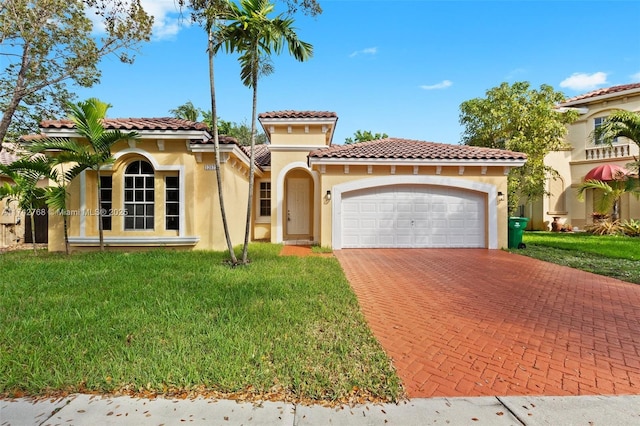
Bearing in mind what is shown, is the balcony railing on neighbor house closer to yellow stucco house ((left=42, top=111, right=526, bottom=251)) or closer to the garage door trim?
yellow stucco house ((left=42, top=111, right=526, bottom=251))

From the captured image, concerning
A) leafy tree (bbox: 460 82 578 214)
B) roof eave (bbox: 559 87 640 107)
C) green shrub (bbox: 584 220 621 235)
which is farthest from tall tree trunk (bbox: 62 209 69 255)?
roof eave (bbox: 559 87 640 107)

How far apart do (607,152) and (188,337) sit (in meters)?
25.6

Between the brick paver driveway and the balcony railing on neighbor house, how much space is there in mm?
16478

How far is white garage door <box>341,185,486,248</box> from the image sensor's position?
11992mm

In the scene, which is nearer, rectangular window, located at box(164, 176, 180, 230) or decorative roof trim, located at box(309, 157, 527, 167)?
rectangular window, located at box(164, 176, 180, 230)

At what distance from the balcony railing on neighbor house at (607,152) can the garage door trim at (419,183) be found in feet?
43.1

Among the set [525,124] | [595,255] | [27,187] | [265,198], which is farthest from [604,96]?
[27,187]

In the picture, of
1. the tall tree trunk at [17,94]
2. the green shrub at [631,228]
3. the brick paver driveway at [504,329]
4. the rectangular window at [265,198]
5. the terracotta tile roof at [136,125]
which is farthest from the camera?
the green shrub at [631,228]

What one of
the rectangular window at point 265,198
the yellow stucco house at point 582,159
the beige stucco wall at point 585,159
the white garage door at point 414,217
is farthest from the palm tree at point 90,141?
the beige stucco wall at point 585,159

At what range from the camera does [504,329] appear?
4289 millimetres

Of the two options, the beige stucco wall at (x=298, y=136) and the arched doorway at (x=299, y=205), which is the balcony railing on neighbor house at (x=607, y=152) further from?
the arched doorway at (x=299, y=205)

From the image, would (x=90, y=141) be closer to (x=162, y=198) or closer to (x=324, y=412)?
(x=162, y=198)

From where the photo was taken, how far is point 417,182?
11875mm

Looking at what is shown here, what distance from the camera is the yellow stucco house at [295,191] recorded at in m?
9.61
